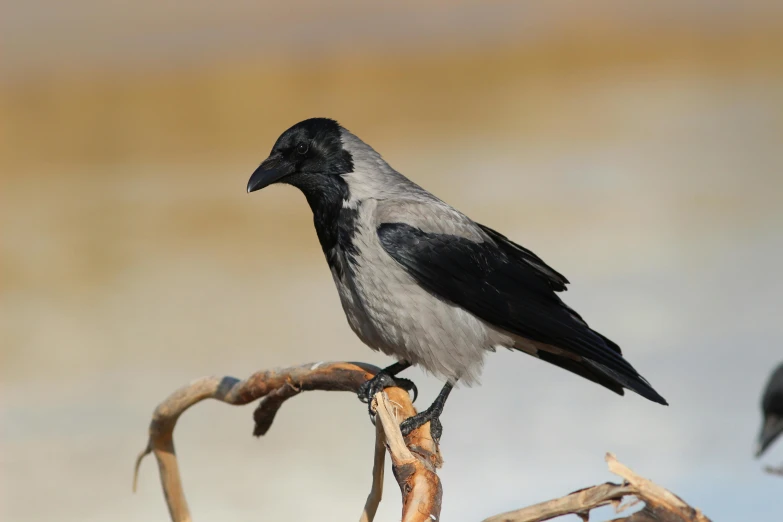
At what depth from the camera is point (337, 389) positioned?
3023 mm

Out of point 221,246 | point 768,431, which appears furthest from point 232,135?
point 768,431

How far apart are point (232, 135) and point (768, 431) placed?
7007 millimetres

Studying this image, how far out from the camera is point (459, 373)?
3223 millimetres

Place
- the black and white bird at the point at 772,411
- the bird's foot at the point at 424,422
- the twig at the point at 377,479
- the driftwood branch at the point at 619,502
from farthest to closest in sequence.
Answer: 1. the black and white bird at the point at 772,411
2. the bird's foot at the point at 424,422
3. the twig at the point at 377,479
4. the driftwood branch at the point at 619,502

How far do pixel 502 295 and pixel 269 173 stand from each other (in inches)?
32.7

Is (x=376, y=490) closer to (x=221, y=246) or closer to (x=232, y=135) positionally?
(x=221, y=246)

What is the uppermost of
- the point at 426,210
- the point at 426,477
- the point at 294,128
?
the point at 294,128

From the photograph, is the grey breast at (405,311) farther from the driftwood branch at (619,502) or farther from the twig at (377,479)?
the driftwood branch at (619,502)

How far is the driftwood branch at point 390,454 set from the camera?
180cm

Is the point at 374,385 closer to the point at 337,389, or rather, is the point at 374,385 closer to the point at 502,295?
the point at 337,389

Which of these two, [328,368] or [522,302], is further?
[522,302]

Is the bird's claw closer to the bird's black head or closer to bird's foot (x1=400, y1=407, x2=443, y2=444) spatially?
bird's foot (x1=400, y1=407, x2=443, y2=444)

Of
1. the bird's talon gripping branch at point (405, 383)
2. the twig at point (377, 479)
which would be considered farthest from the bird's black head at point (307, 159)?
the twig at point (377, 479)

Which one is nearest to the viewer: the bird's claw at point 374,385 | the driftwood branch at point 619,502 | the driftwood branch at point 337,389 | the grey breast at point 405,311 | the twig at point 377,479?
the driftwood branch at point 619,502
